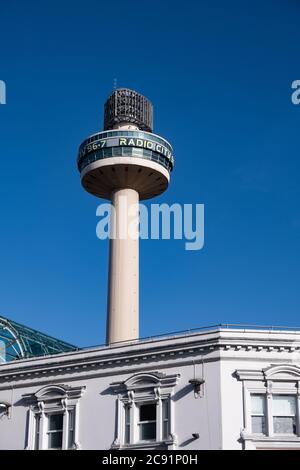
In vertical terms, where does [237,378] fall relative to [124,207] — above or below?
below

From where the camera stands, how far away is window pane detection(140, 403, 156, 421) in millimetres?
37906

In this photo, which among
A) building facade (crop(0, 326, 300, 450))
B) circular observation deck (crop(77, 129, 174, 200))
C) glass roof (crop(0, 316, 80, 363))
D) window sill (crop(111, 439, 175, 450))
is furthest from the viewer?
circular observation deck (crop(77, 129, 174, 200))

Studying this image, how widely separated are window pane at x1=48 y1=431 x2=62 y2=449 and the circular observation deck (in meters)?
32.6

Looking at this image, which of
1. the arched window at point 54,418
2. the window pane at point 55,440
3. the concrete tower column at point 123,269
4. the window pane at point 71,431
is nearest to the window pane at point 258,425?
the arched window at point 54,418

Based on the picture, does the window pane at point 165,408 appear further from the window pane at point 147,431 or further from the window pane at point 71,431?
the window pane at point 71,431

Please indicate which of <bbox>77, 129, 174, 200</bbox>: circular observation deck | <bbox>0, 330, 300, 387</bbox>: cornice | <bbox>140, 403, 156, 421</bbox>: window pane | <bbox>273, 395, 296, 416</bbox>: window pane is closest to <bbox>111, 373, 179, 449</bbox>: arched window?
<bbox>140, 403, 156, 421</bbox>: window pane

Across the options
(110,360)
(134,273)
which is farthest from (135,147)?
(110,360)

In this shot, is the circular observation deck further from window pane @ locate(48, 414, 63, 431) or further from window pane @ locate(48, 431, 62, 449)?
window pane @ locate(48, 431, 62, 449)

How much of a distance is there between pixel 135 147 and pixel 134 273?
37.1 ft

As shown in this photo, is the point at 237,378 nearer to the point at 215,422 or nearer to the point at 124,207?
the point at 215,422

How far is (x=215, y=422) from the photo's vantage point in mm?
35750

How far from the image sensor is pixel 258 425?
36.2 m

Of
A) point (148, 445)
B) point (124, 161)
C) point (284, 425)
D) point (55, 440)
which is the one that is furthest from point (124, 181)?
point (284, 425)

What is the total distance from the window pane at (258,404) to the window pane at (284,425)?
0.76 meters
